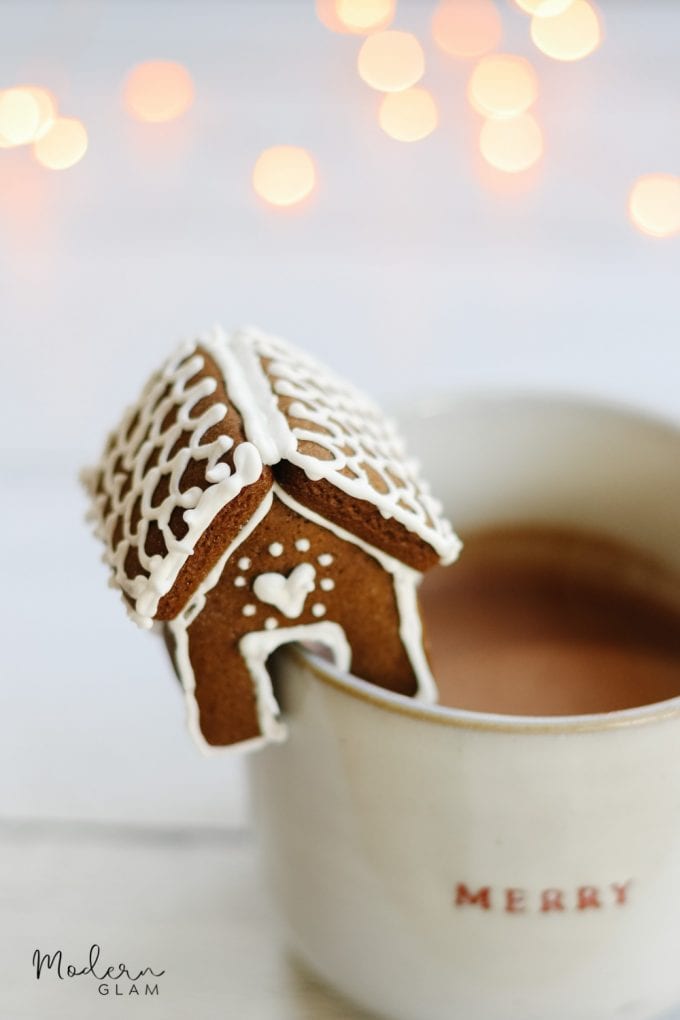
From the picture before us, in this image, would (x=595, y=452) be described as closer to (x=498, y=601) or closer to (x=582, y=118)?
(x=498, y=601)

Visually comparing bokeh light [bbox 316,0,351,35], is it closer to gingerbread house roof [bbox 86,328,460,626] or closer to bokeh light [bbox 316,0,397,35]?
bokeh light [bbox 316,0,397,35]

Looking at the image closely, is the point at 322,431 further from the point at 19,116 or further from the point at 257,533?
the point at 19,116

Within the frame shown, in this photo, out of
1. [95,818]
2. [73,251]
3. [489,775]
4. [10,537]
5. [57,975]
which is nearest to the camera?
[489,775]

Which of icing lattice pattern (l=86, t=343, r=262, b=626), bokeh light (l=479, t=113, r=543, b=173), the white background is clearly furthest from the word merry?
bokeh light (l=479, t=113, r=543, b=173)

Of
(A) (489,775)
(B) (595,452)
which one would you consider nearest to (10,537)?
(B) (595,452)

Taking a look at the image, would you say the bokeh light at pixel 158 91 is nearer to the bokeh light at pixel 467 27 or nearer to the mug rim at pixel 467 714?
the bokeh light at pixel 467 27

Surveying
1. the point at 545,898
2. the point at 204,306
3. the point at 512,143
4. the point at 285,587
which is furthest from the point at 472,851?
the point at 512,143
